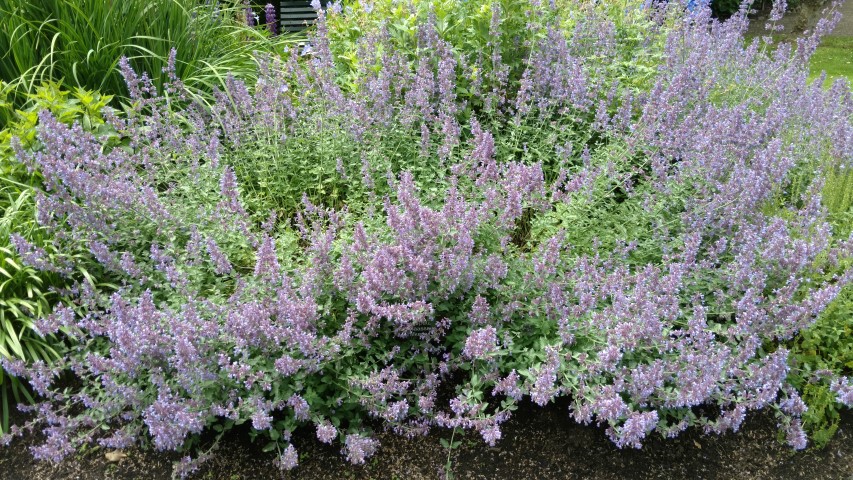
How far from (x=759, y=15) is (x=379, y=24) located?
11.2 meters

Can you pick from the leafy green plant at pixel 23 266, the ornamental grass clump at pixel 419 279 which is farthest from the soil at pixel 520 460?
the leafy green plant at pixel 23 266

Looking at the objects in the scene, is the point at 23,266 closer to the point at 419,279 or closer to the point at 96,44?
the point at 419,279

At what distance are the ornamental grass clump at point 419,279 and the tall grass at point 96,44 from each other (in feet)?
3.10

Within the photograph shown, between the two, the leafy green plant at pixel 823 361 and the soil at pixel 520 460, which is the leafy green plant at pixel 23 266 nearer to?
the soil at pixel 520 460

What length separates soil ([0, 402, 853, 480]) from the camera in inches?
108

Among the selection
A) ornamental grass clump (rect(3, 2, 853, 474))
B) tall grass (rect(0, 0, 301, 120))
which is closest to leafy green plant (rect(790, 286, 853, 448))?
ornamental grass clump (rect(3, 2, 853, 474))

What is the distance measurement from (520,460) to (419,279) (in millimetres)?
882

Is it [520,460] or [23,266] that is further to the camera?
[23,266]

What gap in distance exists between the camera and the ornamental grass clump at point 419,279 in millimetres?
2502

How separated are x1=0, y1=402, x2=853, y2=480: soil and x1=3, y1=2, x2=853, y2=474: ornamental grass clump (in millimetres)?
100

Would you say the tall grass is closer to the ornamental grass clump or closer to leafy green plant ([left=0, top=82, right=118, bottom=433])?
leafy green plant ([left=0, top=82, right=118, bottom=433])

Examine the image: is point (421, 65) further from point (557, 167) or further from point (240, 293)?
point (240, 293)

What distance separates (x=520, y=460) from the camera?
2793 mm

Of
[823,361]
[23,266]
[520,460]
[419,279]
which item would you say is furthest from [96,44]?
[823,361]
